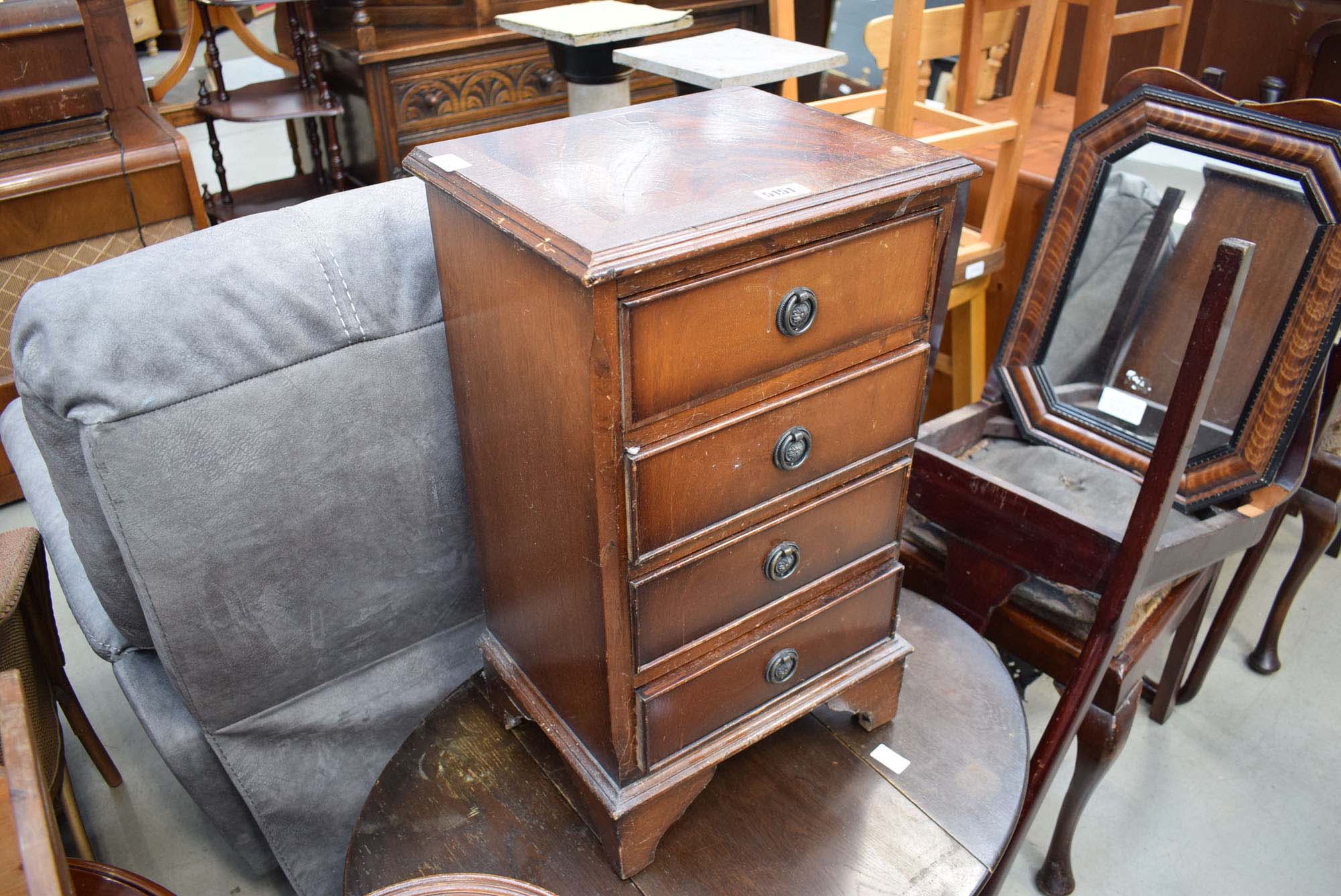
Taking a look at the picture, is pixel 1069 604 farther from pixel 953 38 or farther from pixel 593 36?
pixel 953 38

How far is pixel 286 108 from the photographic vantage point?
299cm

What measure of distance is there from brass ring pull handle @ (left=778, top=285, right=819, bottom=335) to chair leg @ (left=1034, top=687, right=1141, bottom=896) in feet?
3.02

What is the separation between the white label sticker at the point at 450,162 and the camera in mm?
951

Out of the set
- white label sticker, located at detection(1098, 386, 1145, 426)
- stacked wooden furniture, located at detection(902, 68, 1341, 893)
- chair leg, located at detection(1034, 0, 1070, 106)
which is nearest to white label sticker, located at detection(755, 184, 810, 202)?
stacked wooden furniture, located at detection(902, 68, 1341, 893)

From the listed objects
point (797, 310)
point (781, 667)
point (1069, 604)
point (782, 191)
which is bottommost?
point (1069, 604)

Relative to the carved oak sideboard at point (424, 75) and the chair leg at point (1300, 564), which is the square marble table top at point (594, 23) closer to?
the carved oak sideboard at point (424, 75)

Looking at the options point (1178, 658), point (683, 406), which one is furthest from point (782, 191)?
point (1178, 658)

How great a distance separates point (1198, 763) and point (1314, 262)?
1.08 meters

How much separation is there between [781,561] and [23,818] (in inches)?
27.8

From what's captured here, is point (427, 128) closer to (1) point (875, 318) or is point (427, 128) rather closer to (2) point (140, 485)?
(2) point (140, 485)

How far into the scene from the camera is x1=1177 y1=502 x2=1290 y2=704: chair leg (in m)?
1.94

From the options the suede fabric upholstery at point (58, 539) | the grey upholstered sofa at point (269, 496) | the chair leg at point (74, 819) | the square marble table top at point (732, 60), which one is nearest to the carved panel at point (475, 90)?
the square marble table top at point (732, 60)

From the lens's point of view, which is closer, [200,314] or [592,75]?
[200,314]

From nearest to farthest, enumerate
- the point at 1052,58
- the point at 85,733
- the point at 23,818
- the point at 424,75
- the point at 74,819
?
1. the point at 23,818
2. the point at 74,819
3. the point at 85,733
4. the point at 1052,58
5. the point at 424,75
